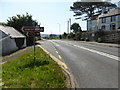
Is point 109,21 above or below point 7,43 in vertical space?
above

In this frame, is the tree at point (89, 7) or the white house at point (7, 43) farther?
the tree at point (89, 7)

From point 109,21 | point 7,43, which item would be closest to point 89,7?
point 109,21

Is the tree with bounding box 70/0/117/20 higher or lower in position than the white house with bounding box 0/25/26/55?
higher

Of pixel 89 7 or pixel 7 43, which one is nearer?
pixel 7 43

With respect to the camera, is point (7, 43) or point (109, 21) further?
point (109, 21)

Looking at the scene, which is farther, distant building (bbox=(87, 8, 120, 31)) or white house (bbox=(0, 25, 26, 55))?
distant building (bbox=(87, 8, 120, 31))

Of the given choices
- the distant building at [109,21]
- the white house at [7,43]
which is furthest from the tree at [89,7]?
the white house at [7,43]

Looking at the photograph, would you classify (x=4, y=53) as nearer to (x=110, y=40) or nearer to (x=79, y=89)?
(x=79, y=89)

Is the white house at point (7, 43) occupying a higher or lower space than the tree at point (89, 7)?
lower

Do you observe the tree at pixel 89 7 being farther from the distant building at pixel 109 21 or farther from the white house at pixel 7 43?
the white house at pixel 7 43

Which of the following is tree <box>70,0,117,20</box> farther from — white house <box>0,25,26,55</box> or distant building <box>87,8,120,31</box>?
white house <box>0,25,26,55</box>

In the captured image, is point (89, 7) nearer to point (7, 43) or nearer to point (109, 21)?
point (109, 21)

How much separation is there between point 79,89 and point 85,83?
0.69 m

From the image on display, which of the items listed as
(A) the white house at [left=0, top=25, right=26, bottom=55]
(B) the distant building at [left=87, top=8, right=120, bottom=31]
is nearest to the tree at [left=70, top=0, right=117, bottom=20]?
(B) the distant building at [left=87, top=8, right=120, bottom=31]
